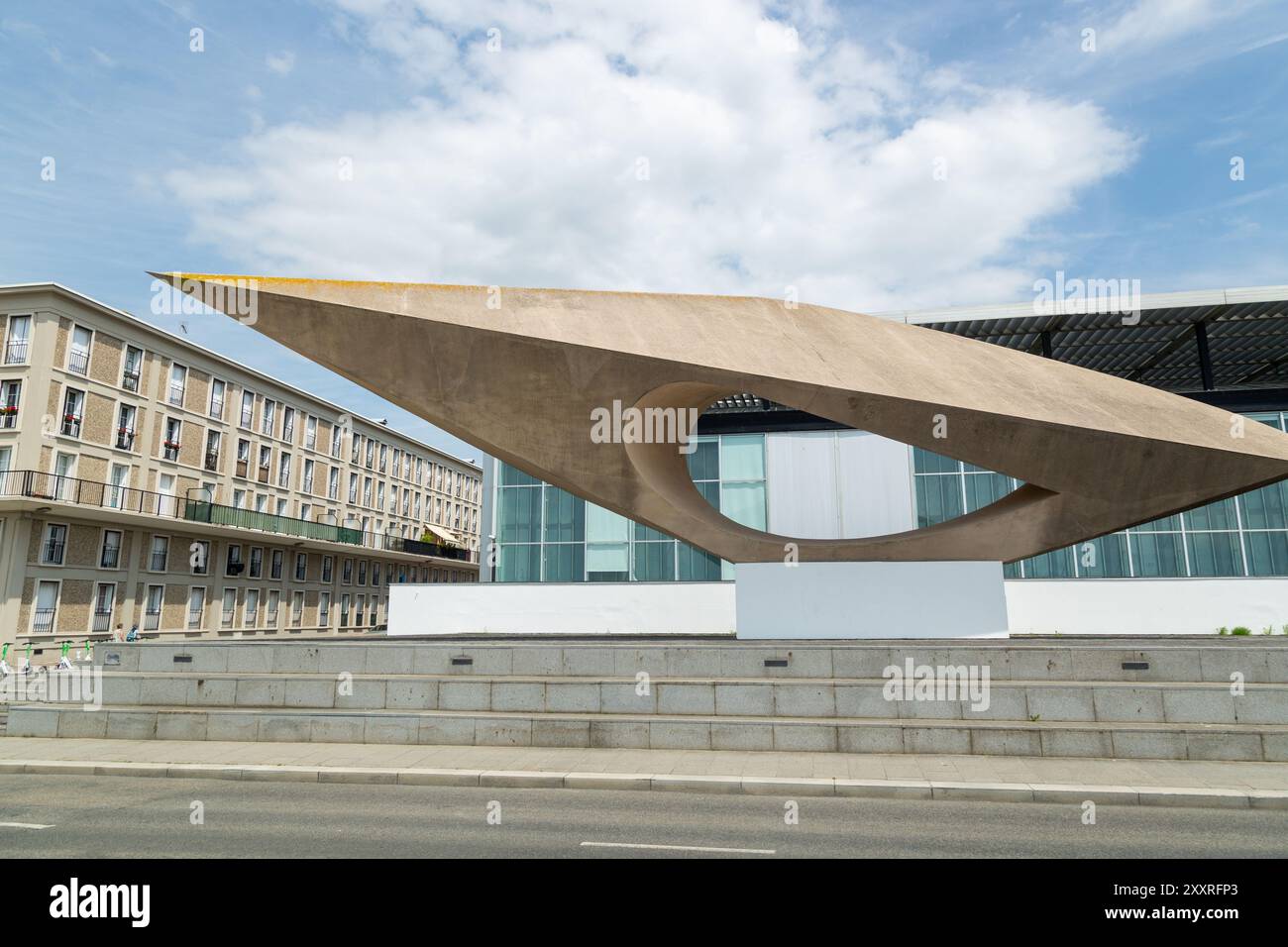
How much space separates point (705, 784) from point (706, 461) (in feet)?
91.2

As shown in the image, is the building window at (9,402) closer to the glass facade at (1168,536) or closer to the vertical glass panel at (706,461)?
the vertical glass panel at (706,461)

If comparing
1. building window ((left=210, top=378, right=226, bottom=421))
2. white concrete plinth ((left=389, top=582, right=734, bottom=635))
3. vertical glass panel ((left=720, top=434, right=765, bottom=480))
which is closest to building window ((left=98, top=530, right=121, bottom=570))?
building window ((left=210, top=378, right=226, bottom=421))

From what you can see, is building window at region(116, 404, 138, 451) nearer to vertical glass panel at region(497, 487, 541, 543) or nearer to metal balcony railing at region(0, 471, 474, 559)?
metal balcony railing at region(0, 471, 474, 559)

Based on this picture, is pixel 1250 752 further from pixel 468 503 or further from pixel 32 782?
pixel 468 503

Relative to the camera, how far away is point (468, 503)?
8231cm

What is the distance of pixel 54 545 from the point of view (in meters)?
35.3

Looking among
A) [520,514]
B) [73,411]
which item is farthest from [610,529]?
[73,411]

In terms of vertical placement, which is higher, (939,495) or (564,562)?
(939,495)

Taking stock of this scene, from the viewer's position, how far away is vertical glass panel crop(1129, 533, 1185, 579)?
35.1 m

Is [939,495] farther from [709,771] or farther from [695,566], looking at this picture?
[709,771]

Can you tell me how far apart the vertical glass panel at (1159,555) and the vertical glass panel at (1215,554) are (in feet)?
1.64
